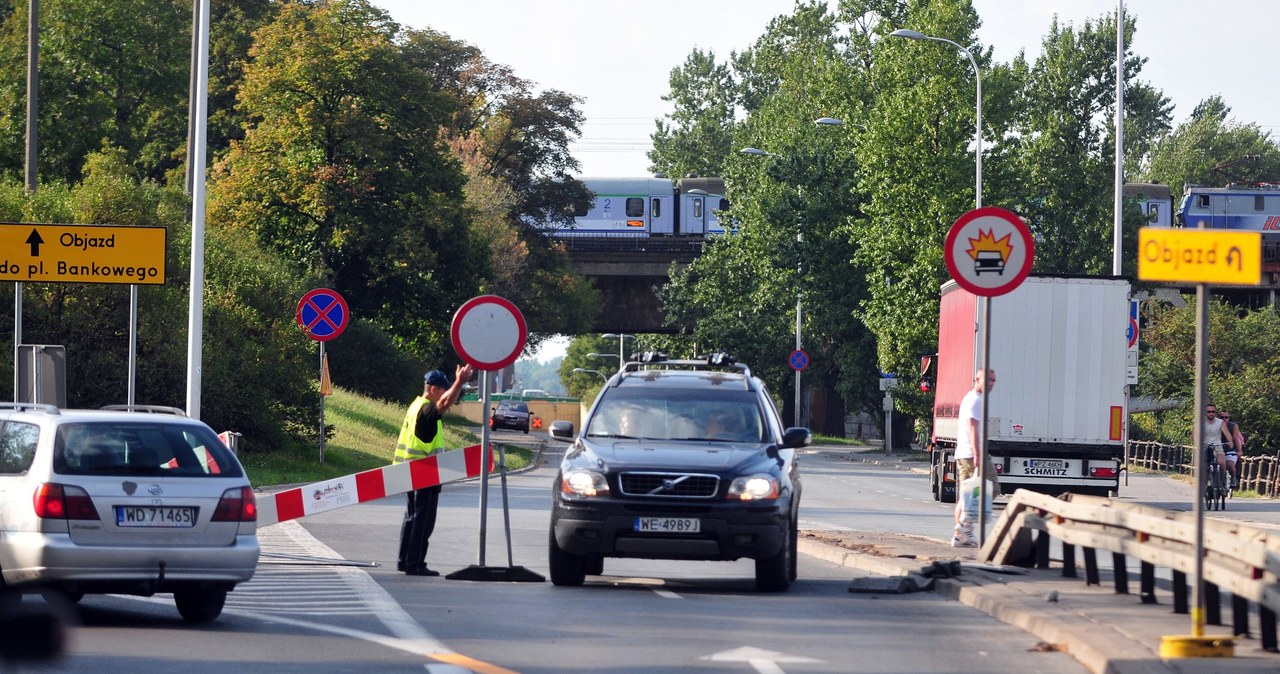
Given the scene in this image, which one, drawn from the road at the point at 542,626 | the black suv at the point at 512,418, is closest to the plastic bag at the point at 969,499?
the road at the point at 542,626

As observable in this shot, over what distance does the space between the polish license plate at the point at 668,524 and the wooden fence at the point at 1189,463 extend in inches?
923

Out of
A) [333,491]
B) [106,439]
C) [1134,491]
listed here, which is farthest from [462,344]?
[1134,491]

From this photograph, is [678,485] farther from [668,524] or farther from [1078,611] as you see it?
[1078,611]

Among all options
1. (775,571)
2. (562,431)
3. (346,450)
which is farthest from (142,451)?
(346,450)

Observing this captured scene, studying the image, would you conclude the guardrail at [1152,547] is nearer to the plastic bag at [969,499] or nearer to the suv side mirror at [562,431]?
the plastic bag at [969,499]

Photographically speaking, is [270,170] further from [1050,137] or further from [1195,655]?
[1195,655]

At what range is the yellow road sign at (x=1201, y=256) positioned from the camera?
29.7 feet

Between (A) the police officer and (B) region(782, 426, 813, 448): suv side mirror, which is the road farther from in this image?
(B) region(782, 426, 813, 448): suv side mirror

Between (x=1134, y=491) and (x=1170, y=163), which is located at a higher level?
(x=1170, y=163)

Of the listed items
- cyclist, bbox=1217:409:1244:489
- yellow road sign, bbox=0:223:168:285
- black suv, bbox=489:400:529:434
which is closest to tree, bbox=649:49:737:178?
black suv, bbox=489:400:529:434

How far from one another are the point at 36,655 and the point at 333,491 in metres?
11.7

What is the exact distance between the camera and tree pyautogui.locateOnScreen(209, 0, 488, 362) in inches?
1928

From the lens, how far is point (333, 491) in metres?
16.3

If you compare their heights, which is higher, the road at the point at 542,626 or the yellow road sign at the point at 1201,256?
the yellow road sign at the point at 1201,256
